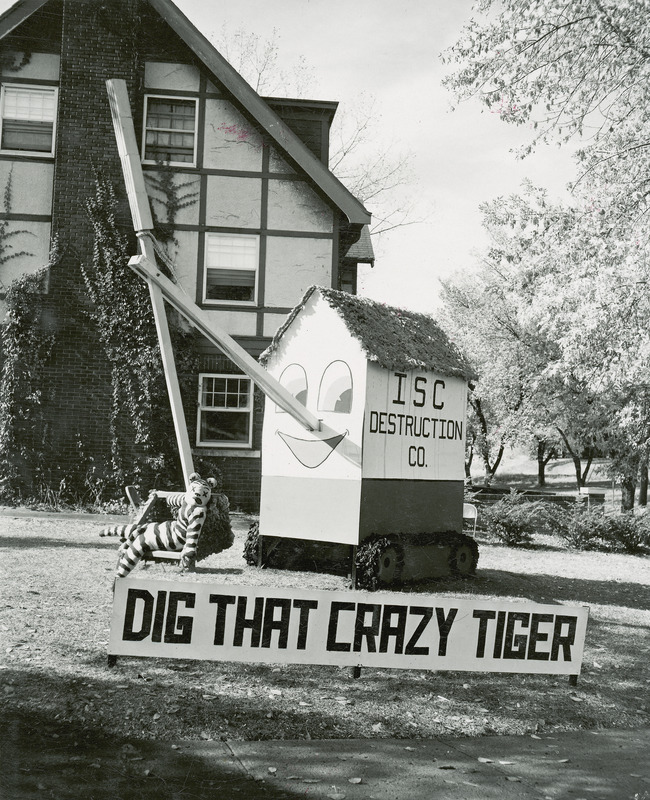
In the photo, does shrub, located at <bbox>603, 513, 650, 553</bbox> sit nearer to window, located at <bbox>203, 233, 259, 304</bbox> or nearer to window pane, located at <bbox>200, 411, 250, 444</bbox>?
window pane, located at <bbox>200, 411, 250, 444</bbox>

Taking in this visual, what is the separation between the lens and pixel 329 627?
5.71m

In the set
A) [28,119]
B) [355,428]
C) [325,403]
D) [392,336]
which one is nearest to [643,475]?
[28,119]

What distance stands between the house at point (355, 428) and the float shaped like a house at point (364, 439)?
Result: 0.4 inches

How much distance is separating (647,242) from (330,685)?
7.90 meters

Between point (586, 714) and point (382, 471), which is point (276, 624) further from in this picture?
point (382, 471)

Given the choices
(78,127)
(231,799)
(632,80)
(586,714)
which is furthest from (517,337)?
(231,799)

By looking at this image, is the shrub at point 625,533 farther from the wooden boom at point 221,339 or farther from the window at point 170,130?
the window at point 170,130

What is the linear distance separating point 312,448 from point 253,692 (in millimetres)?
3991

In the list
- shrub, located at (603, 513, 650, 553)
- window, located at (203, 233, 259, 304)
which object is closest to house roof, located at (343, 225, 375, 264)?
window, located at (203, 233, 259, 304)

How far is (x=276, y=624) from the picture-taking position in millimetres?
5633

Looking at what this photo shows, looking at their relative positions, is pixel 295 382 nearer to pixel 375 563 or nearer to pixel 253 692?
pixel 375 563

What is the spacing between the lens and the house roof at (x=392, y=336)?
31.2 ft

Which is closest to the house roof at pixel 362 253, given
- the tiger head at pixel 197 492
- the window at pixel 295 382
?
the window at pixel 295 382

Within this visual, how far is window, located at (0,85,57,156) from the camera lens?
17.8 m
